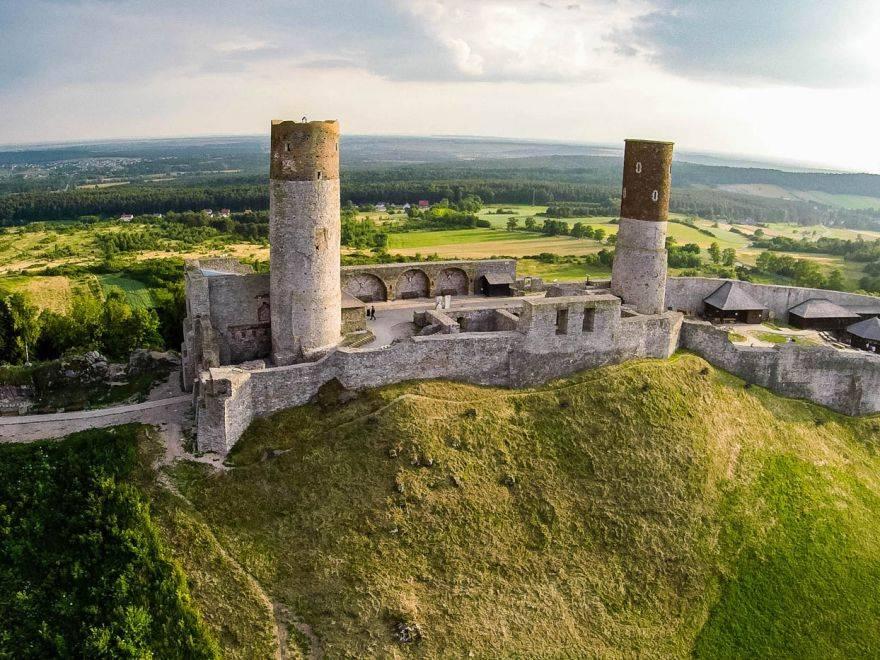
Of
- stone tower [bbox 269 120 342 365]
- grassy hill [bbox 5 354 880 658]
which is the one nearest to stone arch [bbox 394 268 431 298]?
stone tower [bbox 269 120 342 365]

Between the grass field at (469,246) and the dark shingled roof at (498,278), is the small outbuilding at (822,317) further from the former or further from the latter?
the grass field at (469,246)

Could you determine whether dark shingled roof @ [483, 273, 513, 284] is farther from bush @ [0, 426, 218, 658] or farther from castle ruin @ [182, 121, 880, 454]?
bush @ [0, 426, 218, 658]

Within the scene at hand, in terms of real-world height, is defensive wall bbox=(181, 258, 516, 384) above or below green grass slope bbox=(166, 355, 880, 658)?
above

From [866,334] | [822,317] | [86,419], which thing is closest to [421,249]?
[822,317]

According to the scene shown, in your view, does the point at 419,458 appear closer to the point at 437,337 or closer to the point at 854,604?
the point at 437,337

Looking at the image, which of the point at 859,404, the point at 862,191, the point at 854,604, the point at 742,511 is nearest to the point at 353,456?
the point at 742,511

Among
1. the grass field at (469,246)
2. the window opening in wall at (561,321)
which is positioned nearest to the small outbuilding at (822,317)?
the window opening in wall at (561,321)

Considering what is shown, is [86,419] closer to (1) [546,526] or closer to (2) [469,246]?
(1) [546,526]
